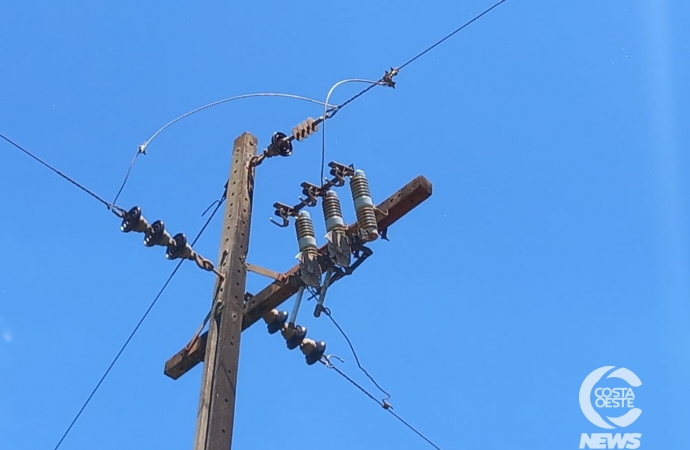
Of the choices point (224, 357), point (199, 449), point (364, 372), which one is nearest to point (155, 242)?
point (224, 357)

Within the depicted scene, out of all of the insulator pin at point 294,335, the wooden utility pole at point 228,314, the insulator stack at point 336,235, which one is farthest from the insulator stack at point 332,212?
the insulator pin at point 294,335

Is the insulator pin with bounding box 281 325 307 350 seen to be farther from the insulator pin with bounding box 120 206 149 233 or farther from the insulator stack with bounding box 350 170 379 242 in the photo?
the insulator pin with bounding box 120 206 149 233

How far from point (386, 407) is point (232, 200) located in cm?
213

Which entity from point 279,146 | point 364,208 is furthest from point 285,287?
point 279,146

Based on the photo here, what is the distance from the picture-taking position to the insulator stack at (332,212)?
6328 mm

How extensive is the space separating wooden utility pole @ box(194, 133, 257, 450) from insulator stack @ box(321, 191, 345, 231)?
0.55 metres

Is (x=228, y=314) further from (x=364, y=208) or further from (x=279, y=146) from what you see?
(x=279, y=146)

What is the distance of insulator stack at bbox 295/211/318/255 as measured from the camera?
20.9 feet

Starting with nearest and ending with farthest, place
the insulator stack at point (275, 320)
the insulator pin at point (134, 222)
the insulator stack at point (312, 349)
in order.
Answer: the insulator pin at point (134, 222), the insulator stack at point (275, 320), the insulator stack at point (312, 349)

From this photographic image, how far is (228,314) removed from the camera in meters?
5.90

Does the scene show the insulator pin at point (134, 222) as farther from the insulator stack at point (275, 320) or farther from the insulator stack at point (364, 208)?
the insulator stack at point (364, 208)

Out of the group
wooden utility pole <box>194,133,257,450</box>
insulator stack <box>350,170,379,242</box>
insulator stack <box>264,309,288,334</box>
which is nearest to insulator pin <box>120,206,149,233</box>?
wooden utility pole <box>194,133,257,450</box>

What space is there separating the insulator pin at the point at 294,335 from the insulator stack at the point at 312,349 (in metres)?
0.05

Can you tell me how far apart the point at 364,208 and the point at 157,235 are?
1.37 metres
